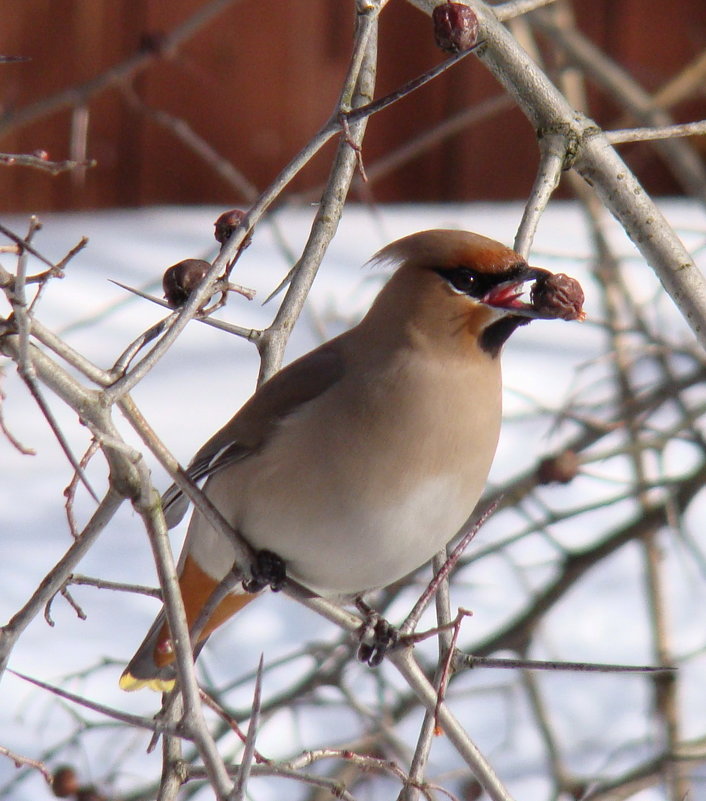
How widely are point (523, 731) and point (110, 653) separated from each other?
1.55 m

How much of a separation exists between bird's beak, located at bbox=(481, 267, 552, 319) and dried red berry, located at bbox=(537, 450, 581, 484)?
2.26 ft

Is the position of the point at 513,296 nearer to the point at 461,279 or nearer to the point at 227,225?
the point at 461,279

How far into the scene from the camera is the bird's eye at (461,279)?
2492 millimetres

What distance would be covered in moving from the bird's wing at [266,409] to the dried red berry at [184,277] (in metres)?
0.61

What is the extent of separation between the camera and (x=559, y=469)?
3.06 m

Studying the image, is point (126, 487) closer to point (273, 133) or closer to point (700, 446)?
point (700, 446)

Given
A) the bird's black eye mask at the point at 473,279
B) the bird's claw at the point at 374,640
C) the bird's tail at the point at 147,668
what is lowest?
the bird's claw at the point at 374,640

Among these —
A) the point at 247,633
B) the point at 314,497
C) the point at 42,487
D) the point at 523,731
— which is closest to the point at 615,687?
the point at 523,731

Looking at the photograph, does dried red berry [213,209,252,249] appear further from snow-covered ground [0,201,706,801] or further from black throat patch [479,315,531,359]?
snow-covered ground [0,201,706,801]

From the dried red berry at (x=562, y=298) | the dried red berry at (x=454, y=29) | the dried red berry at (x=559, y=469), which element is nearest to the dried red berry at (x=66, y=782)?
the dried red berry at (x=559, y=469)

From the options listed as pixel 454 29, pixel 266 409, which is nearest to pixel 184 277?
pixel 454 29

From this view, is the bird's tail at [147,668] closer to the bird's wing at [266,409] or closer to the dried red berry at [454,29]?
the bird's wing at [266,409]

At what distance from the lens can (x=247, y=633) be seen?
16.0 ft

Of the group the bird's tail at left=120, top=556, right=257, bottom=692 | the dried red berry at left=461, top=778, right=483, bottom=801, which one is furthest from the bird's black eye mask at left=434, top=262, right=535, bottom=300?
the dried red berry at left=461, top=778, right=483, bottom=801
